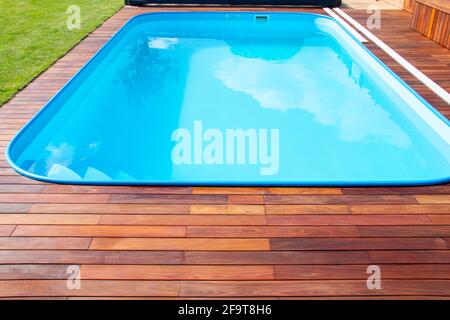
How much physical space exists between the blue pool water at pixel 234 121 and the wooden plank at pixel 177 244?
1.92 feet

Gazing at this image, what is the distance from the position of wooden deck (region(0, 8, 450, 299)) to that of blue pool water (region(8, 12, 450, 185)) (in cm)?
18

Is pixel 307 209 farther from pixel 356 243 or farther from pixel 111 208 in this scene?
pixel 111 208

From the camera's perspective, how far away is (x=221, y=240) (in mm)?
2342

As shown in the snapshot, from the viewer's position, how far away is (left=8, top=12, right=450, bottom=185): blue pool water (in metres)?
3.72

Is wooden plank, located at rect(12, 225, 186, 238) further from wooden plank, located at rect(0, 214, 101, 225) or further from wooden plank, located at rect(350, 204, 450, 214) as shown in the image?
wooden plank, located at rect(350, 204, 450, 214)

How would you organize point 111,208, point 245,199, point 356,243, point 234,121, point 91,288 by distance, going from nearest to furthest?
point 91,288 → point 356,243 → point 111,208 → point 245,199 → point 234,121

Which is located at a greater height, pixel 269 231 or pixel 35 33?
pixel 35 33

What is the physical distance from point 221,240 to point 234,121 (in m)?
2.45

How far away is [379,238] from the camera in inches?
93.6

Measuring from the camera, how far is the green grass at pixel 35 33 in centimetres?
472

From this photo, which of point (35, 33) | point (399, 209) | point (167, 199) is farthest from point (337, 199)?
point (35, 33)

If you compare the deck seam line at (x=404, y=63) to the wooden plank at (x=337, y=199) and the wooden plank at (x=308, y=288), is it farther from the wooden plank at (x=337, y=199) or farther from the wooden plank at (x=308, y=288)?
the wooden plank at (x=308, y=288)

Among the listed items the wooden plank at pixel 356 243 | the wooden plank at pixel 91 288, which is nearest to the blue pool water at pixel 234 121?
the wooden plank at pixel 356 243

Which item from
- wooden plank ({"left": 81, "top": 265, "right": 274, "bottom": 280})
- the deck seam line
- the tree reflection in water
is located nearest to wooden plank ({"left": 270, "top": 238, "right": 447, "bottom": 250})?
wooden plank ({"left": 81, "top": 265, "right": 274, "bottom": 280})
